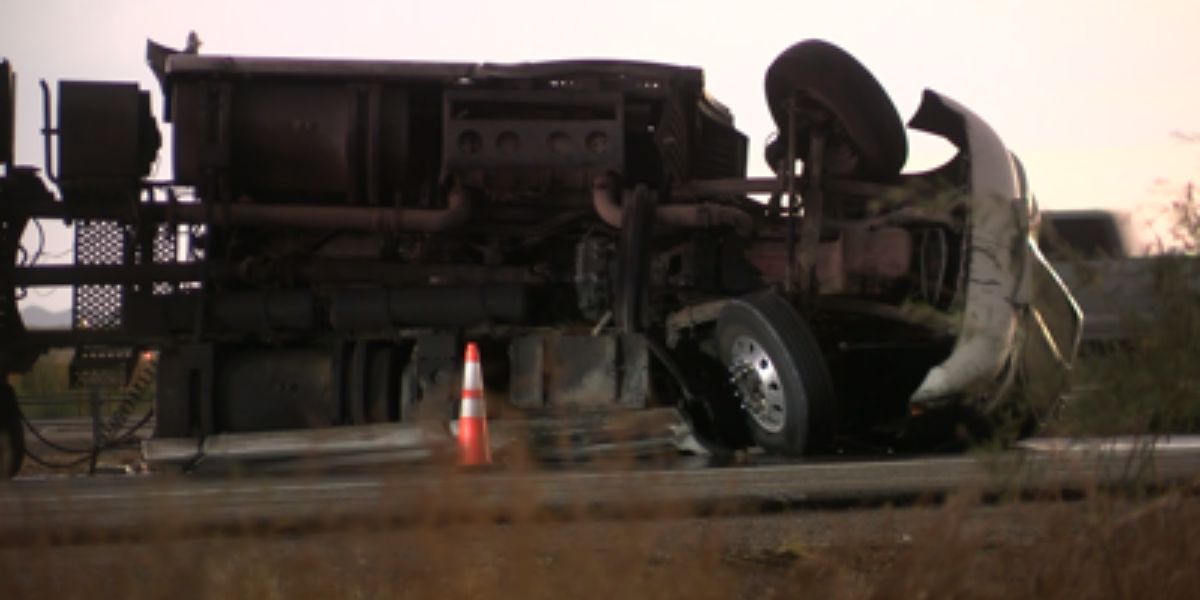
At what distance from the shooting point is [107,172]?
1070 centimetres

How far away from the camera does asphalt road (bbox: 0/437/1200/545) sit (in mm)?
4316

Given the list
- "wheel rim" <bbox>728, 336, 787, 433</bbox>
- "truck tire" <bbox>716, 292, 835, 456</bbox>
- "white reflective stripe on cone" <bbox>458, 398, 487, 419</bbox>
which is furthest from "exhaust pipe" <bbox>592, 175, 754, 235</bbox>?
"white reflective stripe on cone" <bbox>458, 398, 487, 419</bbox>

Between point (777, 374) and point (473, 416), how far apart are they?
6.07 ft

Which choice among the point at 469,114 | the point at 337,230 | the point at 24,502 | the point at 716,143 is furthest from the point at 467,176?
the point at 24,502

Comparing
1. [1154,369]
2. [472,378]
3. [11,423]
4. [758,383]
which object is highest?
[1154,369]

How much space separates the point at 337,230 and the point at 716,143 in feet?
8.86

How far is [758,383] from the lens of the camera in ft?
31.6

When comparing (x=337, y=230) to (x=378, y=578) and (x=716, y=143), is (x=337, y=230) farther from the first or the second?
(x=378, y=578)

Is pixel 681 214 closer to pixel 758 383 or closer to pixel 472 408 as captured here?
pixel 758 383

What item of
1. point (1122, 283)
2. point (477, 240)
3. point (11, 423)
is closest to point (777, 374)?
point (477, 240)

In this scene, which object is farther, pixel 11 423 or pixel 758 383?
pixel 11 423

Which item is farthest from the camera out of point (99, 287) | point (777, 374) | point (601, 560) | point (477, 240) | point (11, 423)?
point (477, 240)

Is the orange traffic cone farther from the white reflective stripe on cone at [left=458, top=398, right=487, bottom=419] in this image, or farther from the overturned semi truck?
the overturned semi truck

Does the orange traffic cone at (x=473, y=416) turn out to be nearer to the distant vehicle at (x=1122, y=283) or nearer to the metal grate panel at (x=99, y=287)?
the metal grate panel at (x=99, y=287)
